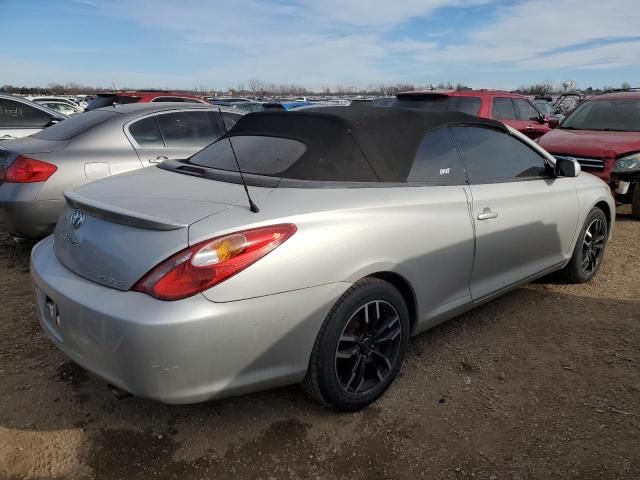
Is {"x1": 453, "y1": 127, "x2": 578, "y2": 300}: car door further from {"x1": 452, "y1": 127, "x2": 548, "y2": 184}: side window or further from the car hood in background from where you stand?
the car hood in background

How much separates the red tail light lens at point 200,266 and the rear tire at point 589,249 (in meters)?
3.14

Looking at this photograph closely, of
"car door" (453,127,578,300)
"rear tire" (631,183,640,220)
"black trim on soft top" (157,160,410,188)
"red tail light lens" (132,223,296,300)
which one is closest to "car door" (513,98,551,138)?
"rear tire" (631,183,640,220)

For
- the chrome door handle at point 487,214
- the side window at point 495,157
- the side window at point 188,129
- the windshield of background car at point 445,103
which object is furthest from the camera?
the windshield of background car at point 445,103

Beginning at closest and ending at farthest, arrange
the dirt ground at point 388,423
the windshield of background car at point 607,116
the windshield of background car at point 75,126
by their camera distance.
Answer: the dirt ground at point 388,423
the windshield of background car at point 75,126
the windshield of background car at point 607,116

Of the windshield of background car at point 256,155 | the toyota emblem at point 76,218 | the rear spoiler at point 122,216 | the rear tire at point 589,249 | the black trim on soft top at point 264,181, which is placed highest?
the windshield of background car at point 256,155

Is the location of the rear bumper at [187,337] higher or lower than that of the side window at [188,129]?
lower

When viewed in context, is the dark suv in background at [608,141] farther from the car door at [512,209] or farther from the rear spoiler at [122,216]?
the rear spoiler at [122,216]

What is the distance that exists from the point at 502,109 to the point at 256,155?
23.3 feet

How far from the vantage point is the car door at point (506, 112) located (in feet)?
28.1

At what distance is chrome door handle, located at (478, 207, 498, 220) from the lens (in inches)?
121

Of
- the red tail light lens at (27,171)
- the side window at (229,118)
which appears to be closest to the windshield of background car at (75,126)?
the red tail light lens at (27,171)

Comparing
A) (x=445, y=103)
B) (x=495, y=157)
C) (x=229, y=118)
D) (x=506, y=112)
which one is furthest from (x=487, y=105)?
(x=495, y=157)

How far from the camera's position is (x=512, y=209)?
3.30m

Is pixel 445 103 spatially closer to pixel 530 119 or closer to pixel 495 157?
pixel 530 119
